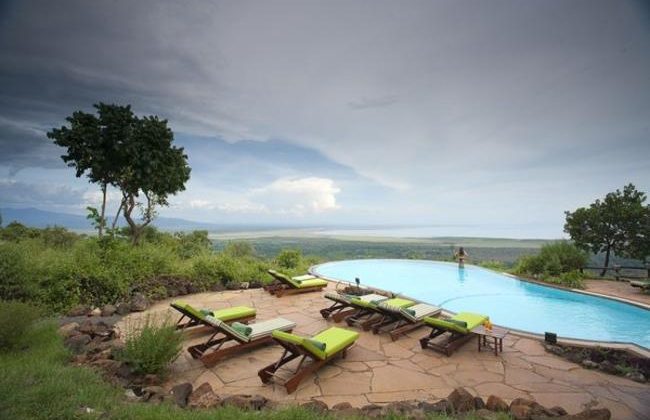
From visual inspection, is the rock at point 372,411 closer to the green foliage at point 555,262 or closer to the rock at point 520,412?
the rock at point 520,412

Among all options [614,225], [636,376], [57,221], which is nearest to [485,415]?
[636,376]

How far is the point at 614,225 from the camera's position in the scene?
12719mm

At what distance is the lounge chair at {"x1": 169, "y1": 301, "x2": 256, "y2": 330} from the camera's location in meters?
4.87

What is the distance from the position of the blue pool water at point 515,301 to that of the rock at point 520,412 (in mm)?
4288

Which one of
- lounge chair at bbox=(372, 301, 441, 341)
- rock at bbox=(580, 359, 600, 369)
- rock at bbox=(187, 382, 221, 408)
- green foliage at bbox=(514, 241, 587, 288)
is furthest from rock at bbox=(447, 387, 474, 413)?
green foliage at bbox=(514, 241, 587, 288)

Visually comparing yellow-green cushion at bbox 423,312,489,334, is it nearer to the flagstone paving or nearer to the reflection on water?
the flagstone paving

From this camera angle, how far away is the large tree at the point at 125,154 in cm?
1099

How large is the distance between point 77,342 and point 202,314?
1.67 meters

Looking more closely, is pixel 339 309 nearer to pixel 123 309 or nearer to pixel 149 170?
pixel 123 309

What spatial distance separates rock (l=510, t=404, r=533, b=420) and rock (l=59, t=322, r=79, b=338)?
19.4ft

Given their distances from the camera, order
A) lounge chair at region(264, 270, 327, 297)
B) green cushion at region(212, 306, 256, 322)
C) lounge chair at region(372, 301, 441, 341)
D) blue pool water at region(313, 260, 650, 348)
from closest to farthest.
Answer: green cushion at region(212, 306, 256, 322) → lounge chair at region(372, 301, 441, 341) → blue pool water at region(313, 260, 650, 348) → lounge chair at region(264, 270, 327, 297)

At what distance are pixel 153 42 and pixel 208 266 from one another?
5.88m

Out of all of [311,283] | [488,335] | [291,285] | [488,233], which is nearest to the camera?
[488,335]

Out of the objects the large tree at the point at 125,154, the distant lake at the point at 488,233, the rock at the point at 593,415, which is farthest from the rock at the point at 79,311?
the distant lake at the point at 488,233
